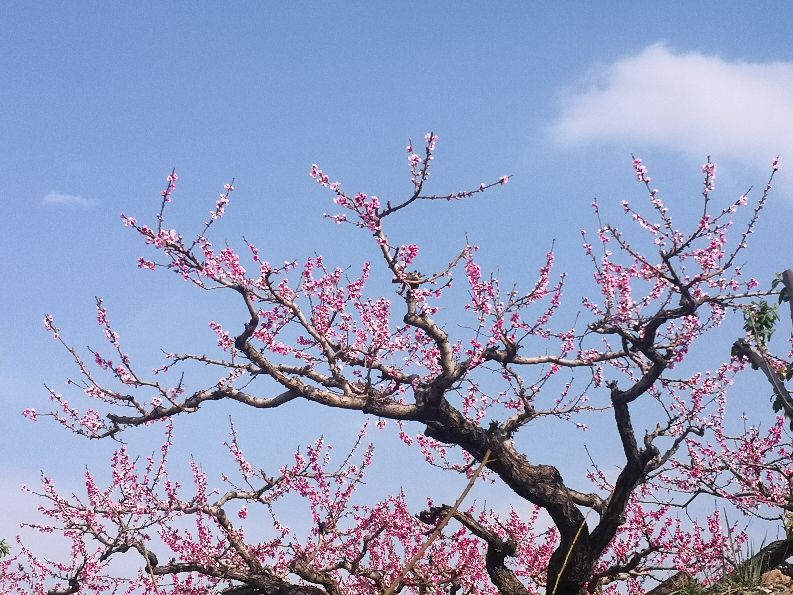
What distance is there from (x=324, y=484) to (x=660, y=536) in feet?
18.9

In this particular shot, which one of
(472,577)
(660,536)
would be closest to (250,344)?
(472,577)

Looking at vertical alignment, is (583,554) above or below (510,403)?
below

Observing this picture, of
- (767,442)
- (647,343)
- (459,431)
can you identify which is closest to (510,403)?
(459,431)

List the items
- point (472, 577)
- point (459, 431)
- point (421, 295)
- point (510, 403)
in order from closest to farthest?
point (421, 295) → point (459, 431) → point (510, 403) → point (472, 577)

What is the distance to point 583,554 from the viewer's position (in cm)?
1107

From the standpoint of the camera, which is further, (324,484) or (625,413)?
(324,484)

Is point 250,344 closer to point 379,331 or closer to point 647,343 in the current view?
point 379,331

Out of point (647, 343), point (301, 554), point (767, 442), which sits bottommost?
point (301, 554)

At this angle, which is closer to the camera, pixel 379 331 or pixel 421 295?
pixel 421 295

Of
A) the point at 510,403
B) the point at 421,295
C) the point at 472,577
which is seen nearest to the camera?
the point at 421,295

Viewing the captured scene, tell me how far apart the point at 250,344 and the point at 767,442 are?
8.94 metres

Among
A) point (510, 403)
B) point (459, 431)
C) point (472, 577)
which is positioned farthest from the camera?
point (472, 577)

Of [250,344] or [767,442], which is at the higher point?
[767,442]

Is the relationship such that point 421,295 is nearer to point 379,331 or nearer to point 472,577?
point 379,331
